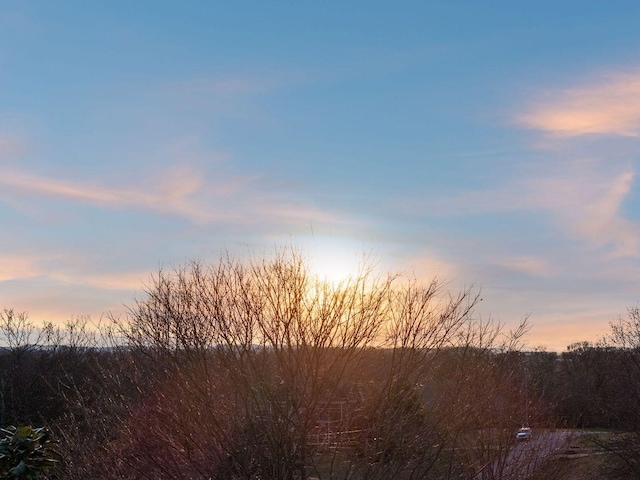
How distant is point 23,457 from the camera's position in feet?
39.8

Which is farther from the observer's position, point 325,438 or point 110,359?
point 110,359

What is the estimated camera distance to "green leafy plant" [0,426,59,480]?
11945mm

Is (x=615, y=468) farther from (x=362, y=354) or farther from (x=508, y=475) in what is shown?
(x=362, y=354)

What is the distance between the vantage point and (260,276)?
12.8 metres

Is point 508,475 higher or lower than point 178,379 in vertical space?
lower

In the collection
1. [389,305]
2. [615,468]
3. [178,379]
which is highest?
[389,305]

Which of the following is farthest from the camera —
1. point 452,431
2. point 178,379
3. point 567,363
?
point 567,363

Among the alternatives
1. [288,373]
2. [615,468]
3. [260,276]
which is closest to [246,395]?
[288,373]

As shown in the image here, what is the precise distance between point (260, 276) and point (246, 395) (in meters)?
2.03

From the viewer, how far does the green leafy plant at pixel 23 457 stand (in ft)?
39.2

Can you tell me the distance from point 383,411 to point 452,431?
203 centimetres

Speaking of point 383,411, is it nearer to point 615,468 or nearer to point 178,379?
point 178,379

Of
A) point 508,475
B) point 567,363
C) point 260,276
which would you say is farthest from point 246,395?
point 567,363

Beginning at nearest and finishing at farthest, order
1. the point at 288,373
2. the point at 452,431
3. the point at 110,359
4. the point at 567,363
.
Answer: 1. the point at 288,373
2. the point at 452,431
3. the point at 110,359
4. the point at 567,363
